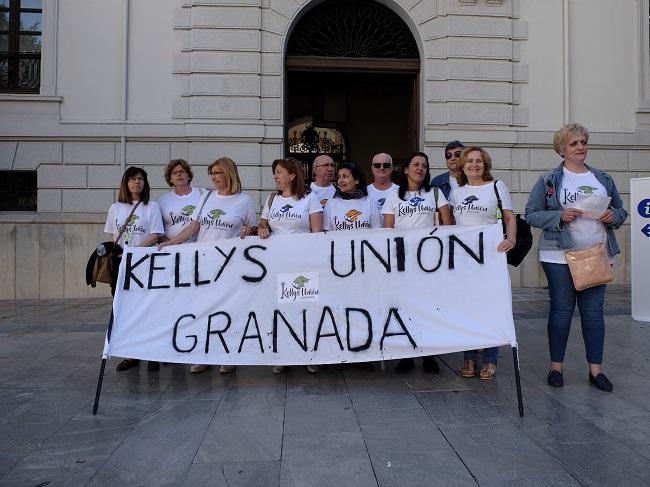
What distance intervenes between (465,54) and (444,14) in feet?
3.05

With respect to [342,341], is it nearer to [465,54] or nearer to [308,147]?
[465,54]

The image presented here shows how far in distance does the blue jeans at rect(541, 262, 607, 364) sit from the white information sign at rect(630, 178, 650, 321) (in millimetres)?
3066

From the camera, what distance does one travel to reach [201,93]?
9812 millimetres

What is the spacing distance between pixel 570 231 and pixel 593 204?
0.27 meters

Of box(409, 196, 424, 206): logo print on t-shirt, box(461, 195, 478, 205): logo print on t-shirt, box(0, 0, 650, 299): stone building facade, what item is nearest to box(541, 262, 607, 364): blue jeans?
box(461, 195, 478, 205): logo print on t-shirt

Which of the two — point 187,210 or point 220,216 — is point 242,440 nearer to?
point 220,216

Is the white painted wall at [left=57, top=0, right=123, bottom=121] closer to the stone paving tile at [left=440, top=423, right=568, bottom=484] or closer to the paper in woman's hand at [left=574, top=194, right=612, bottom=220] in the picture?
the paper in woman's hand at [left=574, top=194, right=612, bottom=220]

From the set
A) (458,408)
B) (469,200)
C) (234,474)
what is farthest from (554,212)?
(234,474)

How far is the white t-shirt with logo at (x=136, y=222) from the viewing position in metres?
4.78

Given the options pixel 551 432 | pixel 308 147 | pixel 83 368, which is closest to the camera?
pixel 551 432

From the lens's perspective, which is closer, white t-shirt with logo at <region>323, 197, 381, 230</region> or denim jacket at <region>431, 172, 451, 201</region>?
white t-shirt with logo at <region>323, 197, 381, 230</region>

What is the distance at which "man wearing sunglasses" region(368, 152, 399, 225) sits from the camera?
5016 millimetres

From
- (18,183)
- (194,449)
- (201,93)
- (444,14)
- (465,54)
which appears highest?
(444,14)

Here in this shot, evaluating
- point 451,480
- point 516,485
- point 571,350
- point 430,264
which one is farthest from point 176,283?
point 571,350
